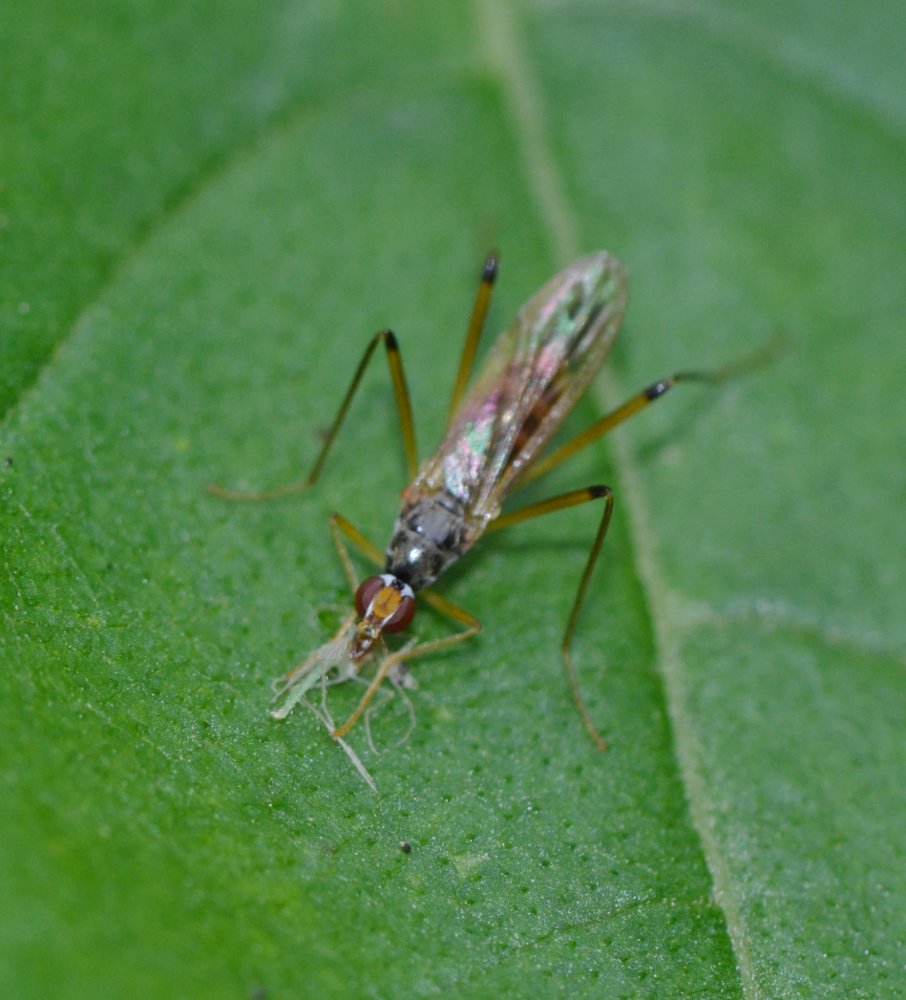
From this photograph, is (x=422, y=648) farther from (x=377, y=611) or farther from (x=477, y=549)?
(x=477, y=549)

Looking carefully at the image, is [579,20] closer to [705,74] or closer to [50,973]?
[705,74]

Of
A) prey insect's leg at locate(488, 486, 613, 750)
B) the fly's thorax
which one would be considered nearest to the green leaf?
prey insect's leg at locate(488, 486, 613, 750)

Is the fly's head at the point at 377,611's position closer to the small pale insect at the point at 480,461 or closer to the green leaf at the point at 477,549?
the small pale insect at the point at 480,461

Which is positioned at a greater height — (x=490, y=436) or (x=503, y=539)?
(x=490, y=436)

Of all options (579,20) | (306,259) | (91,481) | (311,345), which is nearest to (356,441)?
(311,345)

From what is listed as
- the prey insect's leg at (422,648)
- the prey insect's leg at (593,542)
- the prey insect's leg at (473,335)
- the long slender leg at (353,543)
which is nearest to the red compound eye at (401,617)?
the prey insect's leg at (422,648)

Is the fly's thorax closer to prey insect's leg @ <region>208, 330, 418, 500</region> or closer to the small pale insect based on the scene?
the small pale insect
